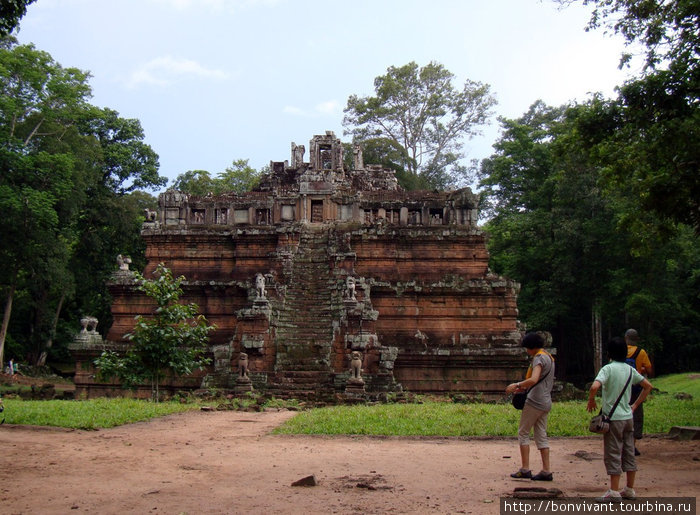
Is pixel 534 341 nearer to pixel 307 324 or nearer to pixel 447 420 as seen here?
pixel 447 420

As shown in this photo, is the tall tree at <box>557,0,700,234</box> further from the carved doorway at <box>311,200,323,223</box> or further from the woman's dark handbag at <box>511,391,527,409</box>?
the carved doorway at <box>311,200,323,223</box>

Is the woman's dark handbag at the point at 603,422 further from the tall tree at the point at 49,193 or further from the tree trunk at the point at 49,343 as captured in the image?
the tree trunk at the point at 49,343

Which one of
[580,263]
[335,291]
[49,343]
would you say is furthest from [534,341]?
[49,343]

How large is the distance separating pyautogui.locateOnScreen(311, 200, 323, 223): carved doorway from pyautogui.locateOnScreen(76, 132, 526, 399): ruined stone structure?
4 centimetres

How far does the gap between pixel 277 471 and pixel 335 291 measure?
13.8 metres

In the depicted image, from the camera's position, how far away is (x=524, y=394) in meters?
8.01

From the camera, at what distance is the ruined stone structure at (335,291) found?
63.1 ft

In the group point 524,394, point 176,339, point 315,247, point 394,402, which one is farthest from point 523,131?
point 524,394

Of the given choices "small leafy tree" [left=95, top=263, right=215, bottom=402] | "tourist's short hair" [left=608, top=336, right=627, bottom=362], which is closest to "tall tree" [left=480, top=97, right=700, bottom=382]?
"small leafy tree" [left=95, top=263, right=215, bottom=402]

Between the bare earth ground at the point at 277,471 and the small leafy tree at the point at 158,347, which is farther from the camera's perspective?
the small leafy tree at the point at 158,347

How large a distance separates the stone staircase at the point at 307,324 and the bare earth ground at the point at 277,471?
6.46 metres

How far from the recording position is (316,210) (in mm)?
25422

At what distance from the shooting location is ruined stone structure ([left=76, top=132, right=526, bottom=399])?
1922 centimetres

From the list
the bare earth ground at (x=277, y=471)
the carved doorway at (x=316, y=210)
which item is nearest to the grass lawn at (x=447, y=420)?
the bare earth ground at (x=277, y=471)
